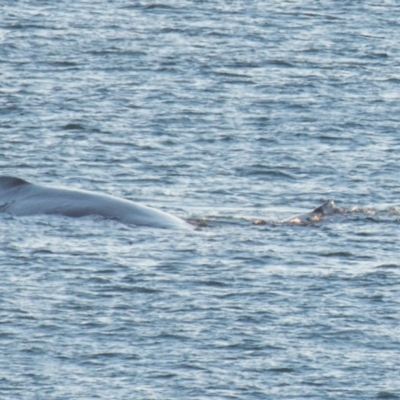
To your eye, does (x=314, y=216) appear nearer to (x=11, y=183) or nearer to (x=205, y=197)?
(x=205, y=197)

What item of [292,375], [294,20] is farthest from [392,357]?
[294,20]

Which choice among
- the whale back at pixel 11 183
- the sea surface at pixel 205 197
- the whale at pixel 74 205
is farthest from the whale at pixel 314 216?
the whale back at pixel 11 183

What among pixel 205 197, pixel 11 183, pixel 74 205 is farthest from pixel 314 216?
Answer: pixel 11 183

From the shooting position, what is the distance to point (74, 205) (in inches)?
1003

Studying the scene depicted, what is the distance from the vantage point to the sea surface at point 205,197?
18828mm

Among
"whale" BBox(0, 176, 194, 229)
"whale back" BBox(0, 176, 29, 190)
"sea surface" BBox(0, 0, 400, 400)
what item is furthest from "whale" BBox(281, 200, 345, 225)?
"whale back" BBox(0, 176, 29, 190)

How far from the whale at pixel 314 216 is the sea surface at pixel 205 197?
165mm

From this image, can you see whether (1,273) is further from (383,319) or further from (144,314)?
(383,319)

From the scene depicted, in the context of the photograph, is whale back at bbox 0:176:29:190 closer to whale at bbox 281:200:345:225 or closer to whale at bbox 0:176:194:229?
whale at bbox 0:176:194:229

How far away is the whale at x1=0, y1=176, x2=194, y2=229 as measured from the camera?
25.0 meters

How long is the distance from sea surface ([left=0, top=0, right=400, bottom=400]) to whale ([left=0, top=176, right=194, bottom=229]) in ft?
0.92

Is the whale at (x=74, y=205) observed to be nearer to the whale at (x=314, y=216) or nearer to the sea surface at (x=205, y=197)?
the sea surface at (x=205, y=197)

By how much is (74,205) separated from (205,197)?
9.27 feet

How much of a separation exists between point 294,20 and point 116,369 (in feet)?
99.7
